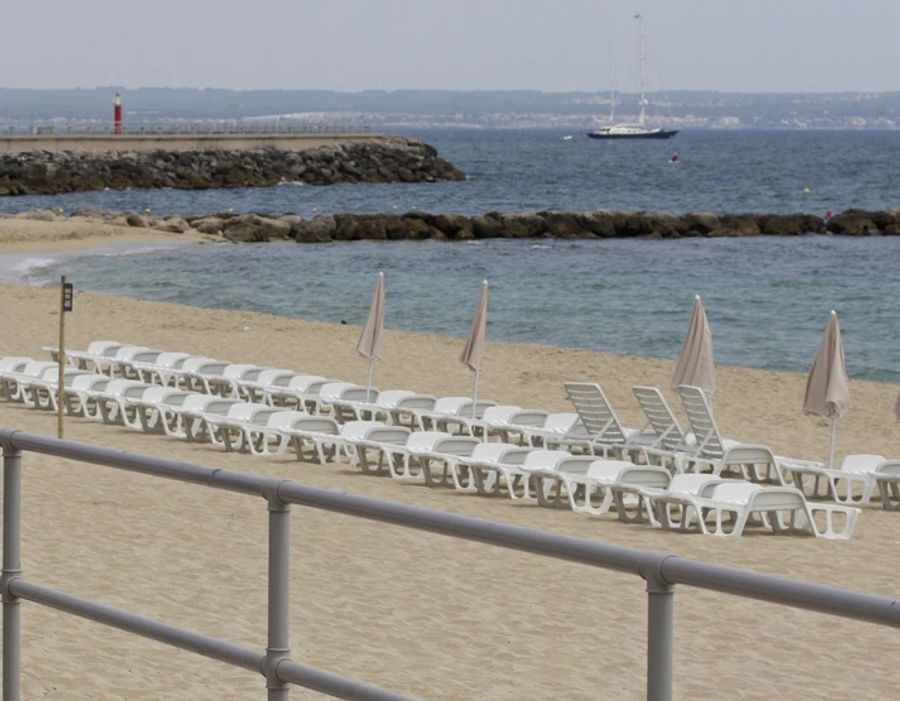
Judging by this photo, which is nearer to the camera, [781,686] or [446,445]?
[781,686]

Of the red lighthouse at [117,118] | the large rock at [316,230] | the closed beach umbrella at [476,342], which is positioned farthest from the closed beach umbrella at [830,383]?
the red lighthouse at [117,118]

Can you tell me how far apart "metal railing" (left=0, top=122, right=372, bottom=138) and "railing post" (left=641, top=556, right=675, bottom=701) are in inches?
3384

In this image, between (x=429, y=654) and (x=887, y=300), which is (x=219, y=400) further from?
(x=887, y=300)

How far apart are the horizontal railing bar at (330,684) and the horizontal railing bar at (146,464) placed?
0.35m

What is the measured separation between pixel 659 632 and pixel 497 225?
1997 inches

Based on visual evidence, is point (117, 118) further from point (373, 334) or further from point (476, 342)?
point (476, 342)

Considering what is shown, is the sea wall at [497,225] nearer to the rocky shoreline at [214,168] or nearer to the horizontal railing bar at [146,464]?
the rocky shoreline at [214,168]

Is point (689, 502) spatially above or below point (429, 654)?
below

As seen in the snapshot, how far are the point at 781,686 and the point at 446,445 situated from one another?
33.0 ft

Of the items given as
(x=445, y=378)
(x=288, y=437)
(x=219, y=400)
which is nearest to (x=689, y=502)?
(x=288, y=437)

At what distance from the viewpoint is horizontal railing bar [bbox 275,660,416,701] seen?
10.3ft

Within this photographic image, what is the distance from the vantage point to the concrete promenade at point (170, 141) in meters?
85.2

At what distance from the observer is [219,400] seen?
48.1 ft

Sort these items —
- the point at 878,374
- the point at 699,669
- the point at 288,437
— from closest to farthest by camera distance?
the point at 699,669
the point at 288,437
the point at 878,374
